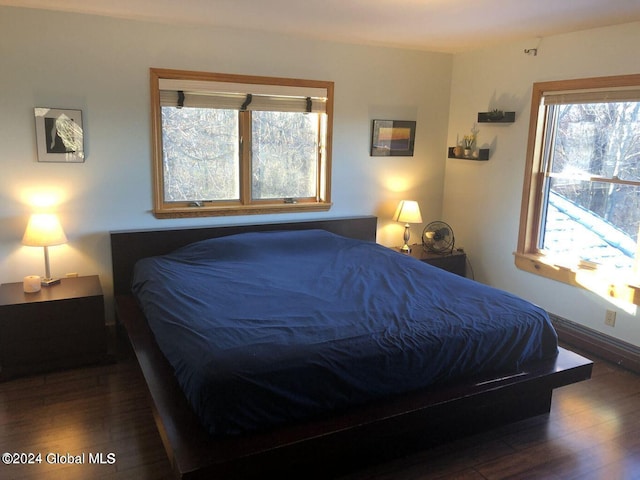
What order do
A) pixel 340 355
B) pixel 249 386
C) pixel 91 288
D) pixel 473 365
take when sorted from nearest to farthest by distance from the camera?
pixel 249 386 < pixel 340 355 < pixel 473 365 < pixel 91 288

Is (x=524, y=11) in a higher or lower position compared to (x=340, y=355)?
higher

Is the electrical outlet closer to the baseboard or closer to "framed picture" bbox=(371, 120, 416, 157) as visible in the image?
the baseboard

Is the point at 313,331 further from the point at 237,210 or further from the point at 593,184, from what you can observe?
the point at 593,184

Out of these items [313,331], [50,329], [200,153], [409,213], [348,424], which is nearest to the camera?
[348,424]

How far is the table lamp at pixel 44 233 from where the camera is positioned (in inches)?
131

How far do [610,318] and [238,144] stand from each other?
9.99ft

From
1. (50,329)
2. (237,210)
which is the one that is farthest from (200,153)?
Result: (50,329)

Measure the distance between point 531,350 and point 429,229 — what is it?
2331 millimetres

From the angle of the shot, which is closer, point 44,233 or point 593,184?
point 44,233

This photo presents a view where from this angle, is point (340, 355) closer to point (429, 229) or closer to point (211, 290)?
point (211, 290)

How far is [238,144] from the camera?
4145 millimetres

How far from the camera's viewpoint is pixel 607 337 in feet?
12.0

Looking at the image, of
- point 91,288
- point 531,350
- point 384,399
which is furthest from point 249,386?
point 91,288

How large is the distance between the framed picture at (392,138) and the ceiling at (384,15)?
828 millimetres
